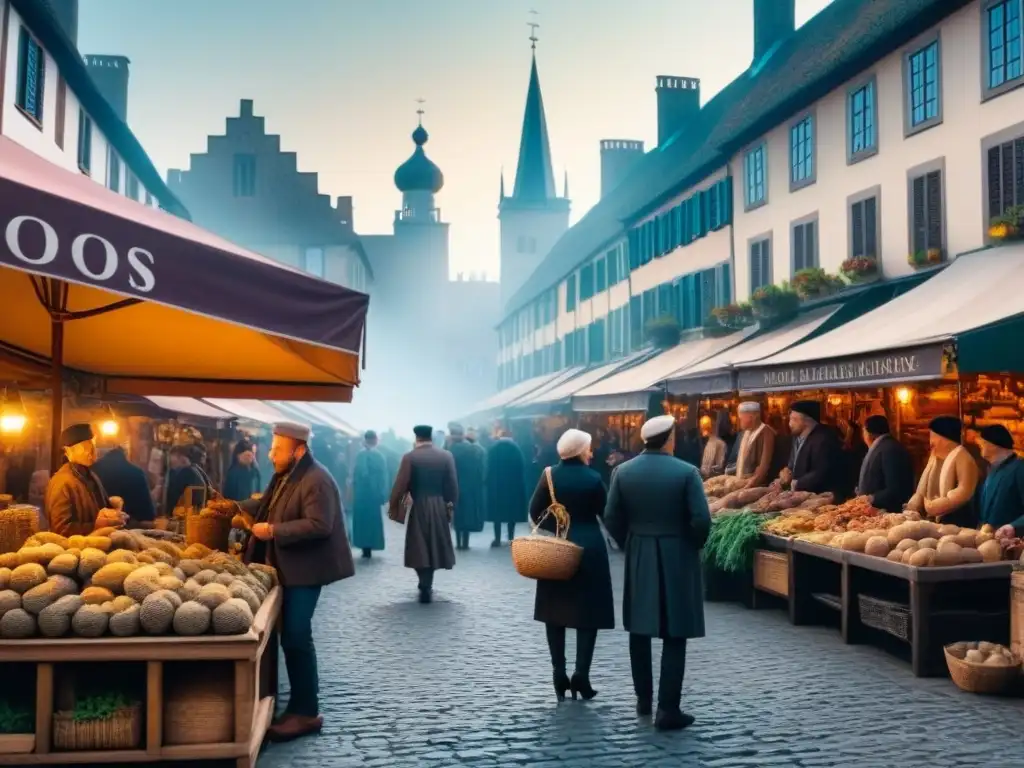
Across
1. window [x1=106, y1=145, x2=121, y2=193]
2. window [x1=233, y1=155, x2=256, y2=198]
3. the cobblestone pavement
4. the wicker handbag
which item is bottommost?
the cobblestone pavement

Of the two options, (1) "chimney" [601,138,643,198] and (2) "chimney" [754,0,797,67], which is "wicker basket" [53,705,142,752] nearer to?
(2) "chimney" [754,0,797,67]

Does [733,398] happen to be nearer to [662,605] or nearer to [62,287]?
[662,605]

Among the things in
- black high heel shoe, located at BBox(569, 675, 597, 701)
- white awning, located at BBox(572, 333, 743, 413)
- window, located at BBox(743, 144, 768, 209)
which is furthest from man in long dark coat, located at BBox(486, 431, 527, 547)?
black high heel shoe, located at BBox(569, 675, 597, 701)

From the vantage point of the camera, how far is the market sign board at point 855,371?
1038cm

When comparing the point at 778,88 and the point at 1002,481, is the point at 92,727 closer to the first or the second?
the point at 1002,481

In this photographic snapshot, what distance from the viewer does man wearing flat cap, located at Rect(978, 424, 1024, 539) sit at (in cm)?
910

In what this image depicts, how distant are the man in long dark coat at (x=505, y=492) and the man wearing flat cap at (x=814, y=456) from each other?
25.2 feet

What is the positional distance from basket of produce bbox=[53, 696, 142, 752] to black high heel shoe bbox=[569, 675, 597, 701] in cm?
312

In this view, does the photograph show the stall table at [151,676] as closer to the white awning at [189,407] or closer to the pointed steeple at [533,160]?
the white awning at [189,407]

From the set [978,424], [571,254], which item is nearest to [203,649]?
[978,424]

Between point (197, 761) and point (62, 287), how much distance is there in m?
2.95

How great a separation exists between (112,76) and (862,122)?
2573 centimetres

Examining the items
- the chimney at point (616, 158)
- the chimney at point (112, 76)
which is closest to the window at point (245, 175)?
the chimney at point (112, 76)

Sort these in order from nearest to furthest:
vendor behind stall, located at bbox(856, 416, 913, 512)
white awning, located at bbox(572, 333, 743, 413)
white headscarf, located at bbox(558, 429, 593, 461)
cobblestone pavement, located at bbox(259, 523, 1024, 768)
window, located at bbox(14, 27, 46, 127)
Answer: cobblestone pavement, located at bbox(259, 523, 1024, 768), white headscarf, located at bbox(558, 429, 593, 461), vendor behind stall, located at bbox(856, 416, 913, 512), window, located at bbox(14, 27, 46, 127), white awning, located at bbox(572, 333, 743, 413)
